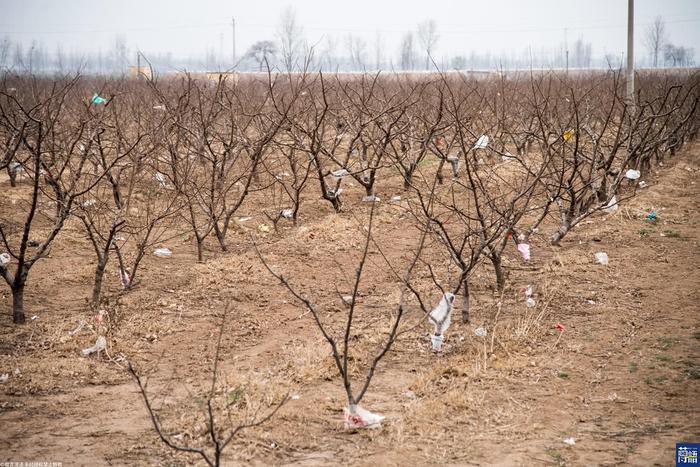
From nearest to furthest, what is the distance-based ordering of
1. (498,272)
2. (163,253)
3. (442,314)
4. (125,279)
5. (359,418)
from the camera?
1. (359,418)
2. (442,314)
3. (498,272)
4. (125,279)
5. (163,253)

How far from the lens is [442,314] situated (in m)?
4.78

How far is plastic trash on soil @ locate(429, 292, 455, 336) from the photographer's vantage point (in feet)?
15.3

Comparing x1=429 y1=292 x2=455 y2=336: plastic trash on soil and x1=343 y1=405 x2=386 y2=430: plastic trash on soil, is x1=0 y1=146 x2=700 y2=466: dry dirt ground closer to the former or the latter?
x1=343 y1=405 x2=386 y2=430: plastic trash on soil

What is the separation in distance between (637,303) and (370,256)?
2655 millimetres

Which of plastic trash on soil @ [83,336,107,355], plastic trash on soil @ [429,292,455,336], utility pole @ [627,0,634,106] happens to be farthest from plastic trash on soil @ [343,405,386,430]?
utility pole @ [627,0,634,106]

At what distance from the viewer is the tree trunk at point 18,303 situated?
5.50 metres

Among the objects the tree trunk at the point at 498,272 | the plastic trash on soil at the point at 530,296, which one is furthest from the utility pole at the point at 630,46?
the tree trunk at the point at 498,272

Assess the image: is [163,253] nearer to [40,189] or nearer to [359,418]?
[40,189]

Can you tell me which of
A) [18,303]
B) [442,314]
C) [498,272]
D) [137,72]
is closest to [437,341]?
[442,314]

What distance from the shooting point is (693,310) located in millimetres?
5492

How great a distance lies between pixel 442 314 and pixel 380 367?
0.53 m

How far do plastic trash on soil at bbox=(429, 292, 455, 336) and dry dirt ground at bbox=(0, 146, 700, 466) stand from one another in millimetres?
205

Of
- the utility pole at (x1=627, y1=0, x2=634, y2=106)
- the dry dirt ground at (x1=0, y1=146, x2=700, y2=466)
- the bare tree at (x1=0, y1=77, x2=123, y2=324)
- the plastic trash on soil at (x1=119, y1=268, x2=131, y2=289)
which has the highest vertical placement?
the utility pole at (x1=627, y1=0, x2=634, y2=106)

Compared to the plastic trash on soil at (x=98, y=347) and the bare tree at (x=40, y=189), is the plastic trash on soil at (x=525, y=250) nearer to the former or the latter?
the bare tree at (x=40, y=189)
